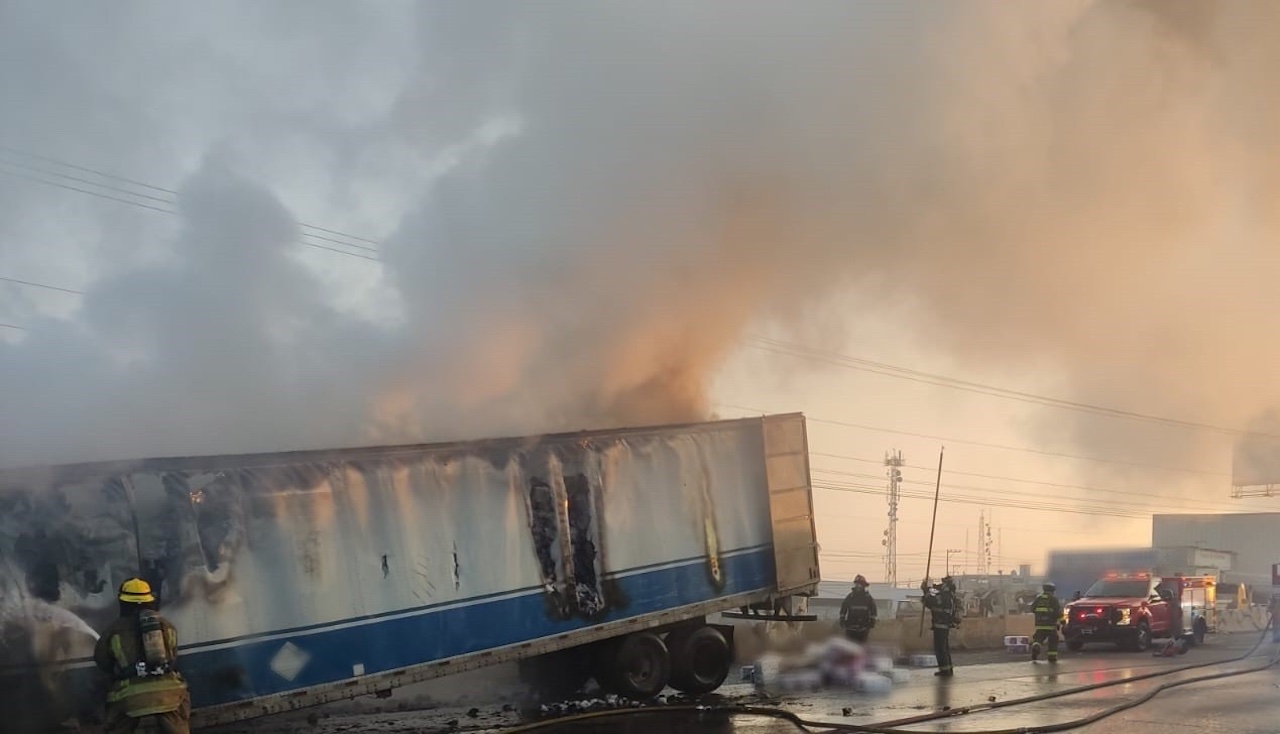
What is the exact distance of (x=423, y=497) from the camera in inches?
388

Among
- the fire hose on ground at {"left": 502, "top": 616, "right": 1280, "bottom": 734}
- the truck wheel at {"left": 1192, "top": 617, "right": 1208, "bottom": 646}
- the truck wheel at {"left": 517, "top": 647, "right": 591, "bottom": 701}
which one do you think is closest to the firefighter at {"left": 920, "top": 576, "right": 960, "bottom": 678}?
the fire hose on ground at {"left": 502, "top": 616, "right": 1280, "bottom": 734}

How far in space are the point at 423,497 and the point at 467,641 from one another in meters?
1.34

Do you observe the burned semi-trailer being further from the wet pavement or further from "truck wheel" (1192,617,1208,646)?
"truck wheel" (1192,617,1208,646)

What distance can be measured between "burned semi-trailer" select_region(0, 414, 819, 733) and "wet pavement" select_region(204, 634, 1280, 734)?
831 millimetres

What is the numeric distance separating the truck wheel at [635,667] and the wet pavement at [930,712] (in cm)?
41

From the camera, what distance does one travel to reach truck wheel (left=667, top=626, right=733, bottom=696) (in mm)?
11930

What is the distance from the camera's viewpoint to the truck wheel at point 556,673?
37.2 feet

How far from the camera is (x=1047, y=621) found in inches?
673

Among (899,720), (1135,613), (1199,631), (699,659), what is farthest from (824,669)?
(1199,631)

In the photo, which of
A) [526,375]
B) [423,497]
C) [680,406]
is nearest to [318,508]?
[423,497]

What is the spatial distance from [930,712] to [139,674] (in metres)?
7.18

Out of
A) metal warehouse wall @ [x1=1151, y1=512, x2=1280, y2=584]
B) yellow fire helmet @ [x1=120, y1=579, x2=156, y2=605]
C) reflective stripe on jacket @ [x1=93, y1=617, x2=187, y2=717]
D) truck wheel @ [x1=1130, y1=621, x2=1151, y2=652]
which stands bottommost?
metal warehouse wall @ [x1=1151, y1=512, x2=1280, y2=584]

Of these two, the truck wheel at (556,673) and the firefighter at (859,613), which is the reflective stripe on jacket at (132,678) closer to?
the truck wheel at (556,673)

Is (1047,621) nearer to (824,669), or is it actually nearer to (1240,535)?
(824,669)
